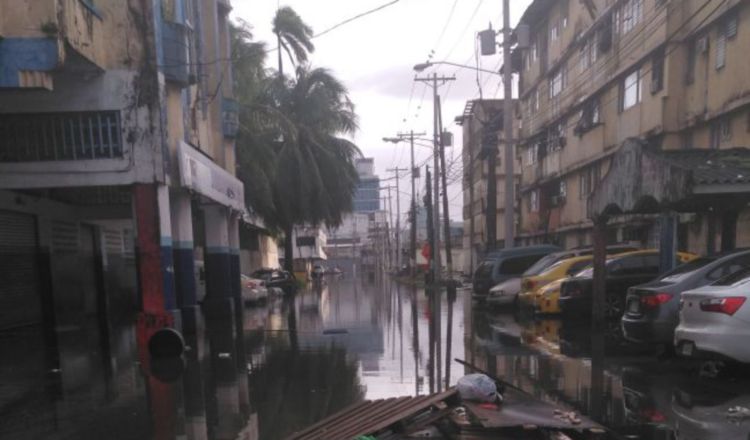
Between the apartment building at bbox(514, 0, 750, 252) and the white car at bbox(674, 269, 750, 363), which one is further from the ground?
the apartment building at bbox(514, 0, 750, 252)

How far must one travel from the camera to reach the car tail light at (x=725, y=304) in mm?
7645

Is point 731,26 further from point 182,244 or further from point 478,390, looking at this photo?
point 478,390

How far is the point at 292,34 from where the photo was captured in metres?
38.8

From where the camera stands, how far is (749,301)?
25.0 ft

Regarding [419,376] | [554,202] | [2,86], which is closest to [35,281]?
[2,86]

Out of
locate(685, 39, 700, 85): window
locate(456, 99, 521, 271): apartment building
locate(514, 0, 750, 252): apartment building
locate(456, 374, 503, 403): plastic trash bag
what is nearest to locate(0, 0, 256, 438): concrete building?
locate(456, 374, 503, 403): plastic trash bag

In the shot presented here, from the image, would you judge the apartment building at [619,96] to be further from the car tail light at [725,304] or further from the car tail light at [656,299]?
the car tail light at [725,304]

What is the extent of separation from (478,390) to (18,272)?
1459cm

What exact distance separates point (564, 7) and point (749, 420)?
2862 cm

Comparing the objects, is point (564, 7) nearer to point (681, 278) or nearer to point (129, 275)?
point (129, 275)

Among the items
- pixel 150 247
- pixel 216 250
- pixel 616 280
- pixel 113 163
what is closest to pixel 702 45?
pixel 616 280

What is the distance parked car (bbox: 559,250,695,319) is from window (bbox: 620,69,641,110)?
9.60 metres

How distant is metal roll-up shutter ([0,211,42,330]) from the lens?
53.1 ft

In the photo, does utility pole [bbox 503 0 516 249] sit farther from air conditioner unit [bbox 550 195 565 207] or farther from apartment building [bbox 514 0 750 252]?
air conditioner unit [bbox 550 195 565 207]
